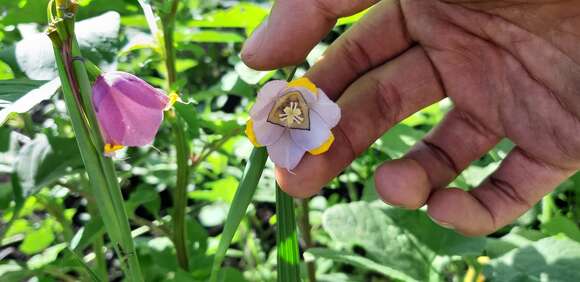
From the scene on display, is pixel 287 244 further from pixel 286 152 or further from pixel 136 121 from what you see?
pixel 136 121

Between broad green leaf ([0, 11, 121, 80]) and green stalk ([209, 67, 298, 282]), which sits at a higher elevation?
broad green leaf ([0, 11, 121, 80])

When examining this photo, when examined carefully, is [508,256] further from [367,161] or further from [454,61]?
[367,161]

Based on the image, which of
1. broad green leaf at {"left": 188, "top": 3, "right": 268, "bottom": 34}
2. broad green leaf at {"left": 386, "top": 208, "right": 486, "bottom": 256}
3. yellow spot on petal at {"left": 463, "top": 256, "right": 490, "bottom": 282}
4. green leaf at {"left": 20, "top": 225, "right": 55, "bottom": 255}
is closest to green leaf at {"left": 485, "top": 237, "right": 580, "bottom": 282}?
broad green leaf at {"left": 386, "top": 208, "right": 486, "bottom": 256}

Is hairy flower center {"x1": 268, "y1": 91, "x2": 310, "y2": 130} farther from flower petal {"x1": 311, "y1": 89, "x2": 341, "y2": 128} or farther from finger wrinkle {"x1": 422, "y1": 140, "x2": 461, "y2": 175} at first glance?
finger wrinkle {"x1": 422, "y1": 140, "x2": 461, "y2": 175}

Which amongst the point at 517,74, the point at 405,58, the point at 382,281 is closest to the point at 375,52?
the point at 405,58

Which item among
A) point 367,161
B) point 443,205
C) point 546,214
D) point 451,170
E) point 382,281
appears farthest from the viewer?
point 382,281

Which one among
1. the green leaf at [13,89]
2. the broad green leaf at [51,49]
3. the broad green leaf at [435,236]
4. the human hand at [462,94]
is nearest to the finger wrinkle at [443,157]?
the human hand at [462,94]

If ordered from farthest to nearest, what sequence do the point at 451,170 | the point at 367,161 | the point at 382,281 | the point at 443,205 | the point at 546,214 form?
the point at 382,281 < the point at 367,161 < the point at 546,214 < the point at 451,170 < the point at 443,205
